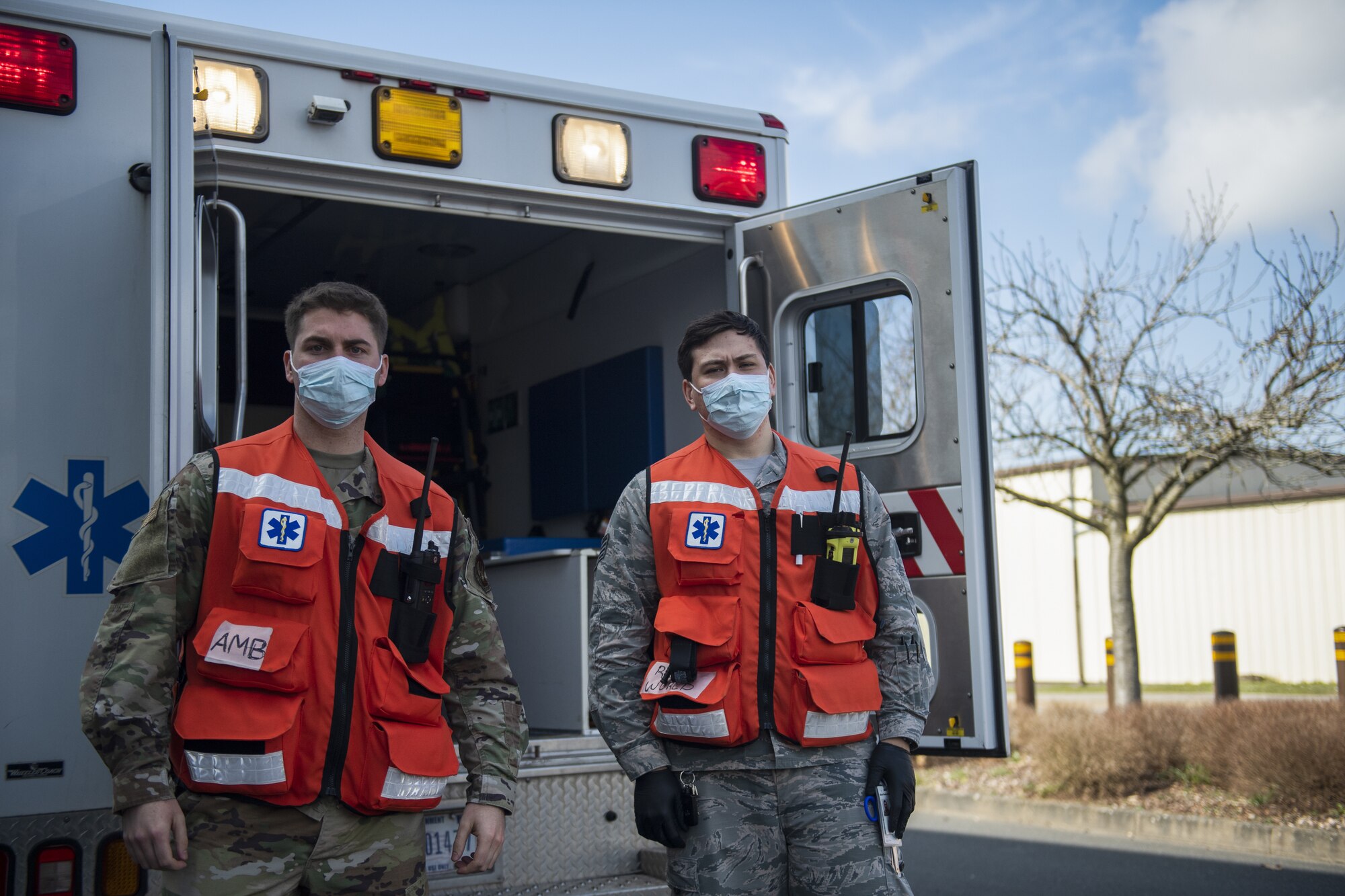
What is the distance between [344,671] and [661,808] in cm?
69

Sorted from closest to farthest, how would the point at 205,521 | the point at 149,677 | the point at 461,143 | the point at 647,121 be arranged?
the point at 149,677, the point at 205,521, the point at 461,143, the point at 647,121

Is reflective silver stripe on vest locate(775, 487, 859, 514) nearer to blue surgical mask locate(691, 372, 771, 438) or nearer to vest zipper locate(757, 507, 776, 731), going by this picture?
vest zipper locate(757, 507, 776, 731)

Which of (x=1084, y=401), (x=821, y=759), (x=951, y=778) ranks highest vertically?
(x=1084, y=401)

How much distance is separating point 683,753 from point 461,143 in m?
2.00

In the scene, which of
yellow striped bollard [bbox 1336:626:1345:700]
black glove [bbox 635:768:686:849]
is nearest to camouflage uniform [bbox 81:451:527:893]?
black glove [bbox 635:768:686:849]

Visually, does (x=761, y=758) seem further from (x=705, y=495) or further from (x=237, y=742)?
(x=237, y=742)

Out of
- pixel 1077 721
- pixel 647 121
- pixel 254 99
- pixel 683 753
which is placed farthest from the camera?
pixel 1077 721

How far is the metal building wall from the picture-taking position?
20391 millimetres

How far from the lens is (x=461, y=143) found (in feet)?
12.7

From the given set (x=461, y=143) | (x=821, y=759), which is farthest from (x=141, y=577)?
(x=461, y=143)

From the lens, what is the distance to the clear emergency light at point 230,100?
346 centimetres

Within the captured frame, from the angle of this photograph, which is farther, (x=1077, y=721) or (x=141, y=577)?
(x=1077, y=721)

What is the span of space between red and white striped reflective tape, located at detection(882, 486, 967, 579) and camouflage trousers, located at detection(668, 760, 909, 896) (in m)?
1.05

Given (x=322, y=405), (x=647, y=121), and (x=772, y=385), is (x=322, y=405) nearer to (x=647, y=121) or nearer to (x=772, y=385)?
(x=772, y=385)
